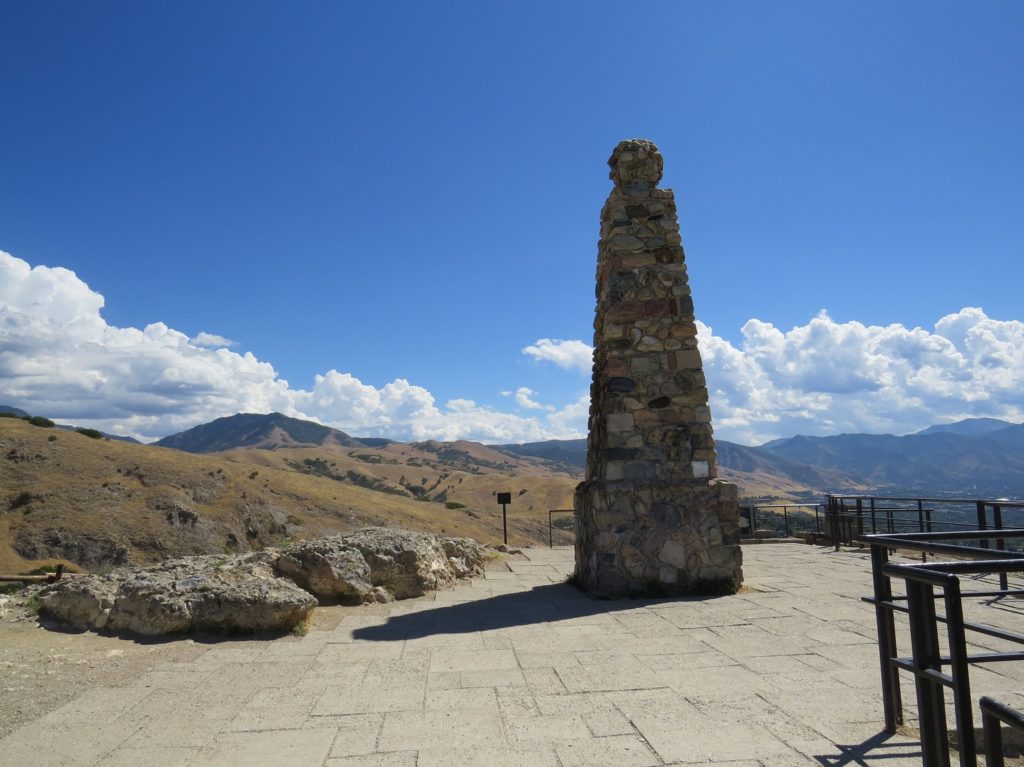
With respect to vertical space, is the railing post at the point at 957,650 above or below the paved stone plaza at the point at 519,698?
above

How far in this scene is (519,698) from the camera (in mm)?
4137

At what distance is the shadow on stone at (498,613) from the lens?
6125 millimetres

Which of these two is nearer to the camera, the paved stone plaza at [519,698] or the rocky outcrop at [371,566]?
the paved stone plaza at [519,698]

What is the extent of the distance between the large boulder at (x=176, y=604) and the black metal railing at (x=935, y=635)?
4.91 meters

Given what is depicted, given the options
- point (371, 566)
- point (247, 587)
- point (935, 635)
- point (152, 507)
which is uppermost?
point (935, 635)

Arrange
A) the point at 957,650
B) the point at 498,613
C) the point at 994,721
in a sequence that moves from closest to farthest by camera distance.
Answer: the point at 994,721
the point at 957,650
the point at 498,613

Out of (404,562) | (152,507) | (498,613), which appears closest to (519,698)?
(498,613)

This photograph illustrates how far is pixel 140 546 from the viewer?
26703 mm

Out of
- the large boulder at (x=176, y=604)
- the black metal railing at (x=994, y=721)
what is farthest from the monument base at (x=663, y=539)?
the black metal railing at (x=994, y=721)

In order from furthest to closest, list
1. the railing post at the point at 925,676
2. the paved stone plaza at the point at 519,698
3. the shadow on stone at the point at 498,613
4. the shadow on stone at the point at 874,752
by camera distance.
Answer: the shadow on stone at the point at 498,613 → the paved stone plaza at the point at 519,698 → the shadow on stone at the point at 874,752 → the railing post at the point at 925,676

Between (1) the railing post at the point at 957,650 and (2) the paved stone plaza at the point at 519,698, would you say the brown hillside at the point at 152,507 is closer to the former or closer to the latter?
(2) the paved stone plaza at the point at 519,698

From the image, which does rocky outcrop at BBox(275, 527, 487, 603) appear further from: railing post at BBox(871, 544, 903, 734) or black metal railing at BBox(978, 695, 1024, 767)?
black metal railing at BBox(978, 695, 1024, 767)

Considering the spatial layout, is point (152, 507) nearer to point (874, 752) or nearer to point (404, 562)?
point (404, 562)

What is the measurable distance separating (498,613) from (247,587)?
2.63 m
